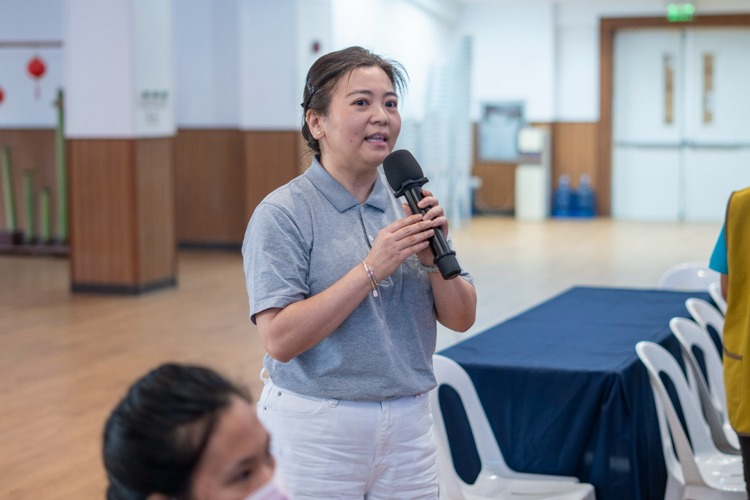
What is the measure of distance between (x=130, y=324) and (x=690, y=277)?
3.98 meters

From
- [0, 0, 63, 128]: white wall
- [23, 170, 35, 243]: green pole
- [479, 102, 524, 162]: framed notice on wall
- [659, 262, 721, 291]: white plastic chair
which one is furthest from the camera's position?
[479, 102, 524, 162]: framed notice on wall

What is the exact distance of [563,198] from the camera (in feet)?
46.8

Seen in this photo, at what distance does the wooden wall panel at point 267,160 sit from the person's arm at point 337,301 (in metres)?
8.33

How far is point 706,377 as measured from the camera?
12.4 ft

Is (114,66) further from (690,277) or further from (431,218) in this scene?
(431,218)

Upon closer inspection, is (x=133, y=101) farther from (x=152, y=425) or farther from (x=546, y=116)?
(x=546, y=116)

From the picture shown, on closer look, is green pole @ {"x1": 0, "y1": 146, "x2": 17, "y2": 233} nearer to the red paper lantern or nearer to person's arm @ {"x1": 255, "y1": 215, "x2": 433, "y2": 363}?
the red paper lantern

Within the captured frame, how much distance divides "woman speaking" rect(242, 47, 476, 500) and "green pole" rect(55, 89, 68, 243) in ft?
28.1

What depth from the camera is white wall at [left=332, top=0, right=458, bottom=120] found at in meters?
10.3

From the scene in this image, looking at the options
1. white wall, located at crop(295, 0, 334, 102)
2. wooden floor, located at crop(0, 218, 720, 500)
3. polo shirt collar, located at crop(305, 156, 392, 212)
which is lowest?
wooden floor, located at crop(0, 218, 720, 500)

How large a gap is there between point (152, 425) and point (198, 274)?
828 centimetres

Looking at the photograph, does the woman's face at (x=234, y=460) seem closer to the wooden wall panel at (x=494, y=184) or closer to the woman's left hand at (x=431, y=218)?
the woman's left hand at (x=431, y=218)

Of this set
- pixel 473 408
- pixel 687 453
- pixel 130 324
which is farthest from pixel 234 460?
pixel 130 324

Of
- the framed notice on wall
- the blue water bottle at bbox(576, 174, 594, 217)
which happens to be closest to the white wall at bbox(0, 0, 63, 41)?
the framed notice on wall
